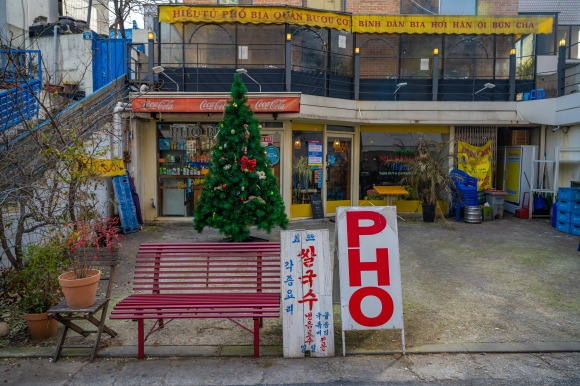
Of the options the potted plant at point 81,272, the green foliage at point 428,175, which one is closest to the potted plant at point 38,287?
the potted plant at point 81,272

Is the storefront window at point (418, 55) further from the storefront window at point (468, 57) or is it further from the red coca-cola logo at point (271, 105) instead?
the red coca-cola logo at point (271, 105)

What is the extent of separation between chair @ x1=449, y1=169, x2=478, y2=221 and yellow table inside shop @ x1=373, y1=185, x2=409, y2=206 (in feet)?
4.64

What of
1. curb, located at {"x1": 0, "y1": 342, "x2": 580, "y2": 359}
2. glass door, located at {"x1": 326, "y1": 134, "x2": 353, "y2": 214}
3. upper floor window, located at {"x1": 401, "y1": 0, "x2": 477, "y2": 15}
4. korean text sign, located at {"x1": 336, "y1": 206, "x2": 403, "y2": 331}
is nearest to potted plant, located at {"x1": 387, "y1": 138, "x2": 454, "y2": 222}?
glass door, located at {"x1": 326, "y1": 134, "x2": 353, "y2": 214}

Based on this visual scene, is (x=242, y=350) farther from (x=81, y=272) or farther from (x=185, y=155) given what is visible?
(x=185, y=155)

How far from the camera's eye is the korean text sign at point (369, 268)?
15.5ft

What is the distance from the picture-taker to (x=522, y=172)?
13602 mm

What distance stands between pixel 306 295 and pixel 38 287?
9.81ft

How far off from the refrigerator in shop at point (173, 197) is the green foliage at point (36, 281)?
23.9ft

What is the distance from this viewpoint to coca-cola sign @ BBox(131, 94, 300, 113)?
37.2 ft

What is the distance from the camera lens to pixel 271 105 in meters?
11.4

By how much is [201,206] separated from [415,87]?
824 centimetres

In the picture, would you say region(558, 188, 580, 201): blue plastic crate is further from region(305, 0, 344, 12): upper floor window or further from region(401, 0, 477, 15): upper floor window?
region(305, 0, 344, 12): upper floor window

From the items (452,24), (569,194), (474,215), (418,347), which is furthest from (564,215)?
(418,347)

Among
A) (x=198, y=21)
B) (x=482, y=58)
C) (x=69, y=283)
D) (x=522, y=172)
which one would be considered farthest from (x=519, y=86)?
(x=69, y=283)
